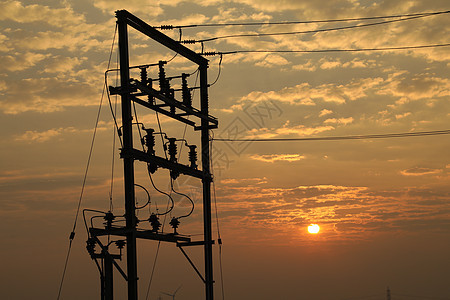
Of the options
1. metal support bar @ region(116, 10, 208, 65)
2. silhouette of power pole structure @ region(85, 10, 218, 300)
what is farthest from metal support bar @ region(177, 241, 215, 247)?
metal support bar @ region(116, 10, 208, 65)

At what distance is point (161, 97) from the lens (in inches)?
1219

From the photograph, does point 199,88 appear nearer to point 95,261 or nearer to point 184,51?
point 184,51

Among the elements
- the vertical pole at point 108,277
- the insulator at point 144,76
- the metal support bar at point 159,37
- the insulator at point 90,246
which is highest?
the metal support bar at point 159,37

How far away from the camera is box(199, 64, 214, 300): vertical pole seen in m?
34.5

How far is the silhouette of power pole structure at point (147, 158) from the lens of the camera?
27750 mm

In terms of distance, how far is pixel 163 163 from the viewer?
1212 inches

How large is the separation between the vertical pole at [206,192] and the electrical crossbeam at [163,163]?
1.86 feet

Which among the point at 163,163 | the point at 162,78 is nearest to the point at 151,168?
the point at 163,163

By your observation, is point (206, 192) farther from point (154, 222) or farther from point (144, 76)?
point (144, 76)

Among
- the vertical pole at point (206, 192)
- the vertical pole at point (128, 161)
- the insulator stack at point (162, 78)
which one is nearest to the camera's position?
the vertical pole at point (128, 161)

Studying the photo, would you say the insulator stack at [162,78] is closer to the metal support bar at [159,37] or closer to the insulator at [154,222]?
the metal support bar at [159,37]

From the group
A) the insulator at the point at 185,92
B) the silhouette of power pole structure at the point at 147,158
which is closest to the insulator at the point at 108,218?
the silhouette of power pole structure at the point at 147,158

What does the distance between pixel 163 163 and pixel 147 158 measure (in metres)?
1.48

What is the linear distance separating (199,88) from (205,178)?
4226mm
